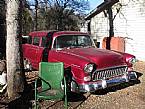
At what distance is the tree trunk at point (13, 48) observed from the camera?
286 inches

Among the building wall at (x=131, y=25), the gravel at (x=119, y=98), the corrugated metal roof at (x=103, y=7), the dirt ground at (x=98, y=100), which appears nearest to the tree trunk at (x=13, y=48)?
the dirt ground at (x=98, y=100)

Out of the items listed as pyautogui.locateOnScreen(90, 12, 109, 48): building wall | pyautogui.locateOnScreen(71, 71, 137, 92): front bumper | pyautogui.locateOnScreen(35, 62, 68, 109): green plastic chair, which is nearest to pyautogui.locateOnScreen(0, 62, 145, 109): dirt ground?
pyautogui.locateOnScreen(71, 71, 137, 92): front bumper

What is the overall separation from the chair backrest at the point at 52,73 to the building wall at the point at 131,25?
9.62 m

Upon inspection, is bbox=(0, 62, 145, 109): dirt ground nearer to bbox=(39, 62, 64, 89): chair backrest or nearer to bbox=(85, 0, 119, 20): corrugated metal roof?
bbox=(39, 62, 64, 89): chair backrest

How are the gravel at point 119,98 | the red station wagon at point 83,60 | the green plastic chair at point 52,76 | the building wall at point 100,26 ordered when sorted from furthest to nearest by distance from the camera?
the building wall at point 100,26
the red station wagon at point 83,60
the gravel at point 119,98
the green plastic chair at point 52,76

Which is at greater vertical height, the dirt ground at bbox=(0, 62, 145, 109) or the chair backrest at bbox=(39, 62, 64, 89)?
the chair backrest at bbox=(39, 62, 64, 89)

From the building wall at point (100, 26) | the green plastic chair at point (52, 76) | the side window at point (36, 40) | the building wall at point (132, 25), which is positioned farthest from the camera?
the building wall at point (100, 26)

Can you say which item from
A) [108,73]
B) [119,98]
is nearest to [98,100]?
[119,98]

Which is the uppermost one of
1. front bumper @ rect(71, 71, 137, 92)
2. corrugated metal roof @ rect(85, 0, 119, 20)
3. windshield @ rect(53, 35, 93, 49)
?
corrugated metal roof @ rect(85, 0, 119, 20)

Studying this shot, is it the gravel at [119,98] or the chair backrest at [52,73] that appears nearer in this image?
the chair backrest at [52,73]

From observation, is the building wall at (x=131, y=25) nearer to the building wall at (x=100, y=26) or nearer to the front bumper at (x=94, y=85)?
the building wall at (x=100, y=26)

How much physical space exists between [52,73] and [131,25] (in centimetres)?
1070

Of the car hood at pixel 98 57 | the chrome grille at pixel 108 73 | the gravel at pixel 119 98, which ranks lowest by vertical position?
the gravel at pixel 119 98

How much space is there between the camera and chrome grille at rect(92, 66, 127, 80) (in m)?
7.47
